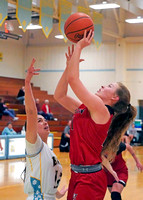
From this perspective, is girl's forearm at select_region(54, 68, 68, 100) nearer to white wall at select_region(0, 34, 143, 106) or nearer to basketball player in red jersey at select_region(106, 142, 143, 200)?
basketball player in red jersey at select_region(106, 142, 143, 200)

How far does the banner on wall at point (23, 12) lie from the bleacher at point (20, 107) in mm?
5666

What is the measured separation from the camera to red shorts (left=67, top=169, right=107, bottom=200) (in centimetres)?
286

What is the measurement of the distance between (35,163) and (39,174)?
0.09m

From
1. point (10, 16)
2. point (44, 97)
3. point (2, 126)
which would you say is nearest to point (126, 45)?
point (44, 97)

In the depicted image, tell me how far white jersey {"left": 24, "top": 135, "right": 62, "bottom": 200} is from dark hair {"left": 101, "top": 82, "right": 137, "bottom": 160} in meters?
0.48

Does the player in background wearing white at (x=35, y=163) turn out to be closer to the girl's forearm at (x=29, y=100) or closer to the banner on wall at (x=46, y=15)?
the girl's forearm at (x=29, y=100)

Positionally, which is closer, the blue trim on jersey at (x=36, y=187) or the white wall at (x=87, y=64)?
the blue trim on jersey at (x=36, y=187)

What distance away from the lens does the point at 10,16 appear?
60.2 ft

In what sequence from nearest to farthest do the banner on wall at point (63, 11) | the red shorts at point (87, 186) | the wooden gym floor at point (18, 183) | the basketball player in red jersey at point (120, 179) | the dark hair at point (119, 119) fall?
1. the red shorts at point (87, 186)
2. the dark hair at point (119, 119)
3. the basketball player in red jersey at point (120, 179)
4. the wooden gym floor at point (18, 183)
5. the banner on wall at point (63, 11)

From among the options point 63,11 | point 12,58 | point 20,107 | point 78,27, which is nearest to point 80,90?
point 78,27

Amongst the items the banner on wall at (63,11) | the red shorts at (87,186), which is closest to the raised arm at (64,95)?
the red shorts at (87,186)

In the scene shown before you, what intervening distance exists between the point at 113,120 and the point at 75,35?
0.79m

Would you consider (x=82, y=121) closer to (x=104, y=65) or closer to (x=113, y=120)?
(x=113, y=120)

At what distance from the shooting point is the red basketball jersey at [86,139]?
9.57 feet
